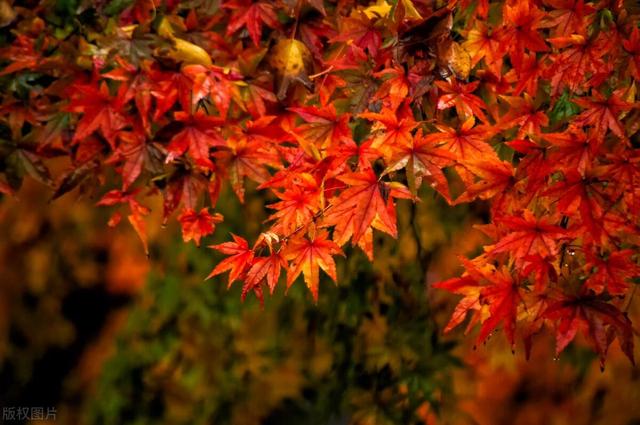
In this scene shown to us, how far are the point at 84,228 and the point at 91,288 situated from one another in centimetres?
32

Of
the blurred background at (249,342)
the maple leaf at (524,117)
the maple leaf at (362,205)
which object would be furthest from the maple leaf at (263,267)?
the blurred background at (249,342)

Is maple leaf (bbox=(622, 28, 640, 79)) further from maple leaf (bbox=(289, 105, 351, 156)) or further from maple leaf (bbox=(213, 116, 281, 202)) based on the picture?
maple leaf (bbox=(213, 116, 281, 202))

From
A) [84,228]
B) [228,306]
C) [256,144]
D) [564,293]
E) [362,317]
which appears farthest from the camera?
[84,228]

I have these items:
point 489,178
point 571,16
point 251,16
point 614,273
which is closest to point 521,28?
point 571,16

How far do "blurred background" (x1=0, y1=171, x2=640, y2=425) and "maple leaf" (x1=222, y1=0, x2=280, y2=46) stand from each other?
1101 mm

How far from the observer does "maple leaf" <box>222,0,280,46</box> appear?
7.34 ft

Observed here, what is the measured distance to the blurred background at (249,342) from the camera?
3.14 metres

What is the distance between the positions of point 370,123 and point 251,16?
0.51 metres

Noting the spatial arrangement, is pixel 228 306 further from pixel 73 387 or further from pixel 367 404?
pixel 73 387

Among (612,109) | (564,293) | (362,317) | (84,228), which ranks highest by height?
(612,109)

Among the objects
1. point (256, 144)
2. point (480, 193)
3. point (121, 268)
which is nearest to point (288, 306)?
point (121, 268)

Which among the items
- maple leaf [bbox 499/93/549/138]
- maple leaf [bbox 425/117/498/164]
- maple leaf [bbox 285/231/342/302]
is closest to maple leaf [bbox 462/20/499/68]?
maple leaf [bbox 499/93/549/138]

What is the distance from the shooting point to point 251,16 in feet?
7.38

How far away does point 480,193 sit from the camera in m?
1.73
